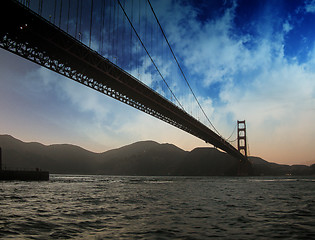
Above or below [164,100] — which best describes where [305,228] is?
below

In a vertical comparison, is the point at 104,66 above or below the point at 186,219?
above

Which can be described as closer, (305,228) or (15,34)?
(305,228)

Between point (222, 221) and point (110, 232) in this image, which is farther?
point (222, 221)

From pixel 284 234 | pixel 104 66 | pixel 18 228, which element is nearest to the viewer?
pixel 284 234

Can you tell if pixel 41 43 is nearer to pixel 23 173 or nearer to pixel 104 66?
pixel 104 66

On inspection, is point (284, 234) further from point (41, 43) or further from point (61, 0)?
point (61, 0)

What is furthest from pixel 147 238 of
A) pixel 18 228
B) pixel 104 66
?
pixel 104 66

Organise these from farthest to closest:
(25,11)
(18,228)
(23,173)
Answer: (23,173) < (25,11) < (18,228)

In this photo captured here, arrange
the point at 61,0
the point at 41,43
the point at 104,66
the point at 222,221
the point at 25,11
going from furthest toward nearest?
1. the point at 104,66
2. the point at 61,0
3. the point at 41,43
4. the point at 25,11
5. the point at 222,221

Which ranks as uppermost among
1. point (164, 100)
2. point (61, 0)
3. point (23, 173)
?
point (61, 0)

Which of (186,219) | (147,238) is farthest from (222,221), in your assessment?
(147,238)
